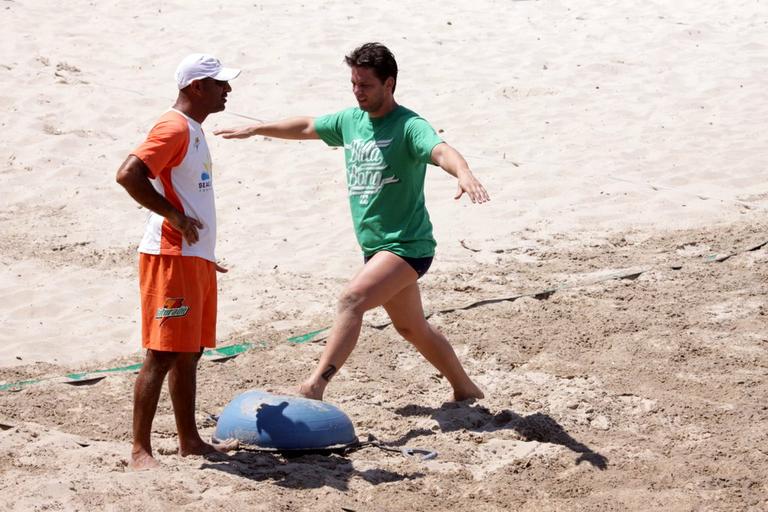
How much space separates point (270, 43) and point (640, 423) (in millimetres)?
8674

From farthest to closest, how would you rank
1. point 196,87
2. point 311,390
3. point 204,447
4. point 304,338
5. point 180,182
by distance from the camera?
point 304,338 → point 311,390 → point 204,447 → point 196,87 → point 180,182

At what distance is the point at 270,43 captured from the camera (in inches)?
527

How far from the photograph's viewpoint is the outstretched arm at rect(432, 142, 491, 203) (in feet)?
16.4

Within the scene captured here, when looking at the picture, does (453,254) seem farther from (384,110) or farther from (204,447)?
(204,447)

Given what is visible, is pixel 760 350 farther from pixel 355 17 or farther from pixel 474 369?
pixel 355 17

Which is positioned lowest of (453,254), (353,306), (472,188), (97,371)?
(97,371)

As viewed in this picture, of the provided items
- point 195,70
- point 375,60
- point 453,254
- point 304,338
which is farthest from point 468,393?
point 453,254

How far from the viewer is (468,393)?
20.1 ft

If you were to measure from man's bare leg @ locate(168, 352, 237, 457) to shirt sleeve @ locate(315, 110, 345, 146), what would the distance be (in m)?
1.47

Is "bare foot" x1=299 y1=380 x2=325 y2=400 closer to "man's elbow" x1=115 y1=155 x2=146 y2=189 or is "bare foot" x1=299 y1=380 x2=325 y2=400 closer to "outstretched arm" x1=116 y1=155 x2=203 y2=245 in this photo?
"outstretched arm" x1=116 y1=155 x2=203 y2=245

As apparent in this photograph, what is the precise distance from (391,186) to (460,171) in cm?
58

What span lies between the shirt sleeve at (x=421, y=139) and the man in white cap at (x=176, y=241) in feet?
3.17

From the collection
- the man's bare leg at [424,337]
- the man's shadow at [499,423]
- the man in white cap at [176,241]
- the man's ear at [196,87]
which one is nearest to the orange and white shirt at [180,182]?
the man in white cap at [176,241]

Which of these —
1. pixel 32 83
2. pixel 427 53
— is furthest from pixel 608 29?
pixel 32 83
